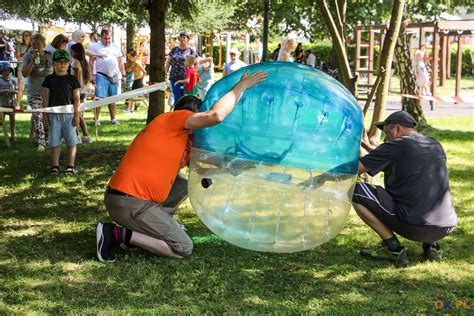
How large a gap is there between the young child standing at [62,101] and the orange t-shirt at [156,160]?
11.1 ft

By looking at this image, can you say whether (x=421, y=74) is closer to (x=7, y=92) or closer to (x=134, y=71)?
(x=134, y=71)

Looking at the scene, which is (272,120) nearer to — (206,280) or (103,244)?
(206,280)

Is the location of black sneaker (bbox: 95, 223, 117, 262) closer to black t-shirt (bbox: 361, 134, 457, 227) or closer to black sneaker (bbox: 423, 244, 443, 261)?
black t-shirt (bbox: 361, 134, 457, 227)

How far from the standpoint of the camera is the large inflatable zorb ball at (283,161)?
4.63 meters

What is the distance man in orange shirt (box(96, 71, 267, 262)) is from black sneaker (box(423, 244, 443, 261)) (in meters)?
1.90

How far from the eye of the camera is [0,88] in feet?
36.2

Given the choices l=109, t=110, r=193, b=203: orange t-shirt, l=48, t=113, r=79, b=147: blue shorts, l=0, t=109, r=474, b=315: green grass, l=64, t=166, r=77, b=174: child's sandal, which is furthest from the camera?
l=64, t=166, r=77, b=174: child's sandal

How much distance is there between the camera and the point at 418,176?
5.28 metres

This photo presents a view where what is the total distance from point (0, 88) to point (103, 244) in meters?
6.53

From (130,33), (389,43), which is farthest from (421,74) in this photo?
(389,43)

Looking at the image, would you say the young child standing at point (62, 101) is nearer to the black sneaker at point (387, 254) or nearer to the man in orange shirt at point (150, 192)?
the man in orange shirt at point (150, 192)

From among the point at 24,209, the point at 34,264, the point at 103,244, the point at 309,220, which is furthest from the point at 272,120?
the point at 24,209

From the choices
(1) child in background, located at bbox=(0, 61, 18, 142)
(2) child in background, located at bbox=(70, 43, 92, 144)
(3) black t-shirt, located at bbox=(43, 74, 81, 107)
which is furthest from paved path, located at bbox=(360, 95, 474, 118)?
(3) black t-shirt, located at bbox=(43, 74, 81, 107)

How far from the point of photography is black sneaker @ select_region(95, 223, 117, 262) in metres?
5.34
